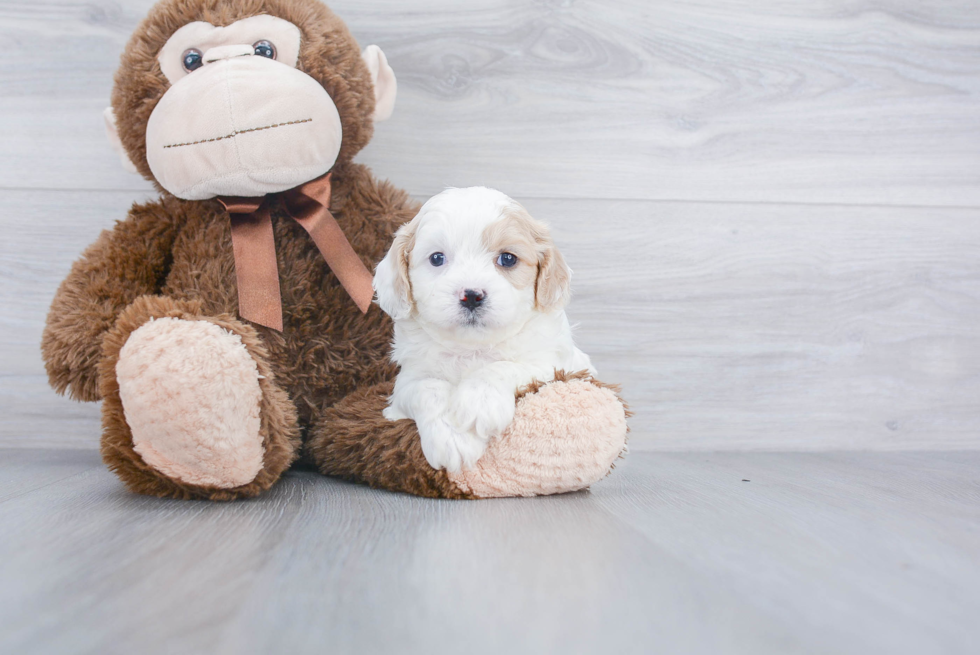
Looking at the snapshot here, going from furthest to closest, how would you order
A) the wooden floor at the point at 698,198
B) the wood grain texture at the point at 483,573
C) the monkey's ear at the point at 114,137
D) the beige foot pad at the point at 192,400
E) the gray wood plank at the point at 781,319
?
1. the gray wood plank at the point at 781,319
2. the wooden floor at the point at 698,198
3. the monkey's ear at the point at 114,137
4. the beige foot pad at the point at 192,400
5. the wood grain texture at the point at 483,573

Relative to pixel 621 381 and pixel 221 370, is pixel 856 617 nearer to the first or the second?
pixel 221 370

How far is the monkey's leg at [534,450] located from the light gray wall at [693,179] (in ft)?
1.67

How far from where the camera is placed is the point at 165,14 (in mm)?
1013

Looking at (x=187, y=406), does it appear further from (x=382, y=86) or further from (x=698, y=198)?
(x=698, y=198)

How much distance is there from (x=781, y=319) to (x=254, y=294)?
110 cm

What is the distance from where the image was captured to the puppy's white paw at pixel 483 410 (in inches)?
34.1

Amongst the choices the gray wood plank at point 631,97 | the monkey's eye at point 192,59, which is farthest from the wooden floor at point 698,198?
the monkey's eye at point 192,59

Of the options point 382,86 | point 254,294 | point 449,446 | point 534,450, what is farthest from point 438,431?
point 382,86

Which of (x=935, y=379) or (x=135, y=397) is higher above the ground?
(x=135, y=397)

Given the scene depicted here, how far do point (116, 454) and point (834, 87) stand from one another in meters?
1.53

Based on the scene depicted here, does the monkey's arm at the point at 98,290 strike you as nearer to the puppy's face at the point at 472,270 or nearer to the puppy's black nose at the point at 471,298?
the puppy's face at the point at 472,270

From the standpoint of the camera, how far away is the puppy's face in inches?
34.8

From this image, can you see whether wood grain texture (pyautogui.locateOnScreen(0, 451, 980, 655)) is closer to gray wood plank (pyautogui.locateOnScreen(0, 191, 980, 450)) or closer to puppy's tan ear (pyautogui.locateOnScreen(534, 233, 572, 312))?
puppy's tan ear (pyautogui.locateOnScreen(534, 233, 572, 312))

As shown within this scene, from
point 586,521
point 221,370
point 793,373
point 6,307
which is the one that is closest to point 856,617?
point 586,521
